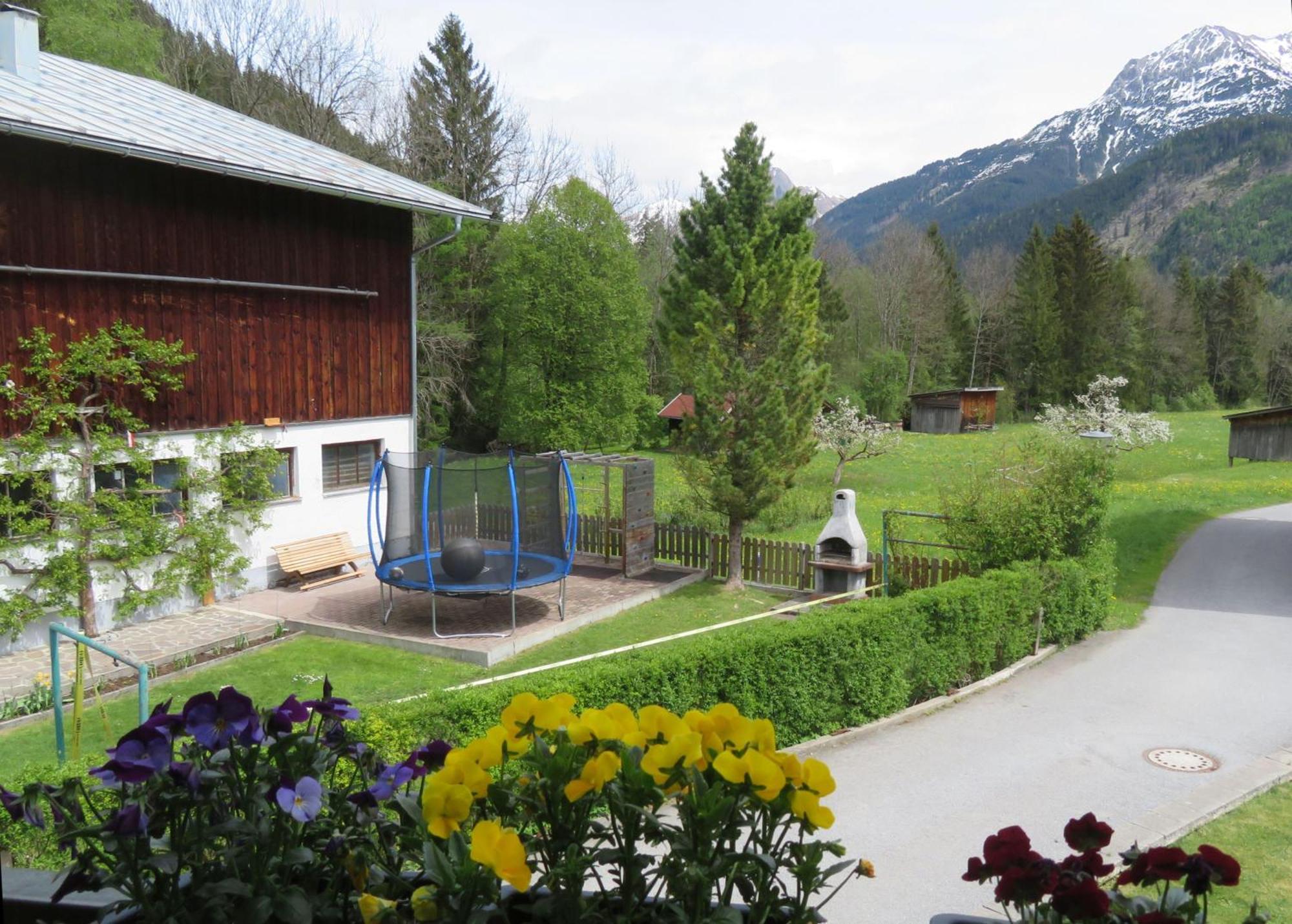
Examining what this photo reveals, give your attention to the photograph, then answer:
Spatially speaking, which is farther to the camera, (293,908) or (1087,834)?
(1087,834)

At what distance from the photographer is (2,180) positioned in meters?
12.3

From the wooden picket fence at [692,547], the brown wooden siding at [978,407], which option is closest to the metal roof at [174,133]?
the wooden picket fence at [692,547]

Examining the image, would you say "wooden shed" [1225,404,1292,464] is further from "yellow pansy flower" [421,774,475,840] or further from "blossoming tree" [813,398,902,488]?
"yellow pansy flower" [421,774,475,840]

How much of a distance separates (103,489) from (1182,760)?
1358cm

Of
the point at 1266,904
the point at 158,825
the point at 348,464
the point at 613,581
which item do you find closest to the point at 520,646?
the point at 613,581

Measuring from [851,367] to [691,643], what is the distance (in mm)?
48201

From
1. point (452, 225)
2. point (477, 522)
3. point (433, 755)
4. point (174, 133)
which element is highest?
point (452, 225)

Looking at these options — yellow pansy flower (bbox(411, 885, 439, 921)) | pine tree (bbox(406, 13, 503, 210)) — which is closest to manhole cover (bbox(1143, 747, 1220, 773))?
yellow pansy flower (bbox(411, 885, 439, 921))

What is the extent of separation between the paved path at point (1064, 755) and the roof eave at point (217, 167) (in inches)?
450

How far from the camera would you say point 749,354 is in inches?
659

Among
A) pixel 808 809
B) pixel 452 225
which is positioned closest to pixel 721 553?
pixel 808 809

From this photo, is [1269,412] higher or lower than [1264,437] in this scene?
higher

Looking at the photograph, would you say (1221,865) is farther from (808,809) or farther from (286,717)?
(286,717)

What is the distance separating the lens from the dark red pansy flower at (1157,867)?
1.65 metres
